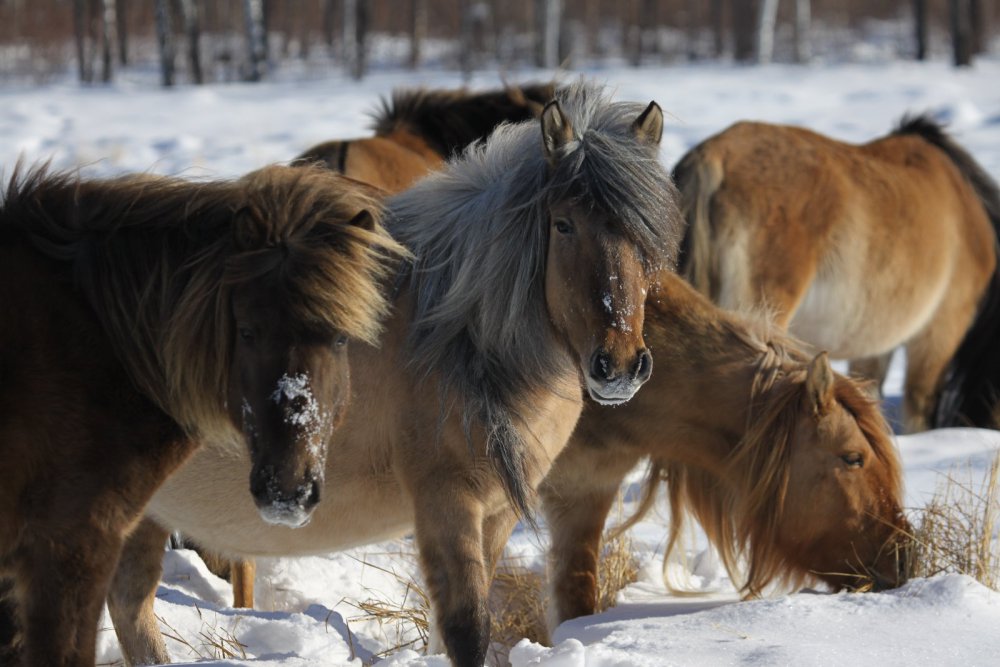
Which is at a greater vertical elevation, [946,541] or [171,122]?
[171,122]

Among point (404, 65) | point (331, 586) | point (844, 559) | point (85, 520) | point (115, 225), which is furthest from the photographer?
point (404, 65)

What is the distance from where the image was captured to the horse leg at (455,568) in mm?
3113

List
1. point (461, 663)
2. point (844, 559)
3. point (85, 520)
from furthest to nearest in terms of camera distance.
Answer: point (844, 559) → point (461, 663) → point (85, 520)

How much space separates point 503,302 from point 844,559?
1765 millimetres

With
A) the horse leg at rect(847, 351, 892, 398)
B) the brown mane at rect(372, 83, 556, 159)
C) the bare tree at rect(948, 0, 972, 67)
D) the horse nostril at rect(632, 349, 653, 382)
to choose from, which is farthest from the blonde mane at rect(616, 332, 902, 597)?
the bare tree at rect(948, 0, 972, 67)

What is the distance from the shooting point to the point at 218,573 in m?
5.26

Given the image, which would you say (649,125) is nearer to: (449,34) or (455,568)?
(455,568)

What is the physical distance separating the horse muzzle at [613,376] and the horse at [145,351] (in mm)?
617

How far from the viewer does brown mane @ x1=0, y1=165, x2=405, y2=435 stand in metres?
2.65

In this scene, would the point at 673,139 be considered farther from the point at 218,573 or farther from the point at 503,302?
the point at 503,302

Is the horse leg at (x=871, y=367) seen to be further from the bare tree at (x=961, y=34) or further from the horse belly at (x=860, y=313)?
the bare tree at (x=961, y=34)

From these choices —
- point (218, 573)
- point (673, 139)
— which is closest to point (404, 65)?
point (673, 139)

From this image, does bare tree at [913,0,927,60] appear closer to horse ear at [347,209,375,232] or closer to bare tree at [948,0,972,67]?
bare tree at [948,0,972,67]

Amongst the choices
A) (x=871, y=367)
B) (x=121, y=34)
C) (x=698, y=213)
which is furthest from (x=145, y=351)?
(x=121, y=34)
